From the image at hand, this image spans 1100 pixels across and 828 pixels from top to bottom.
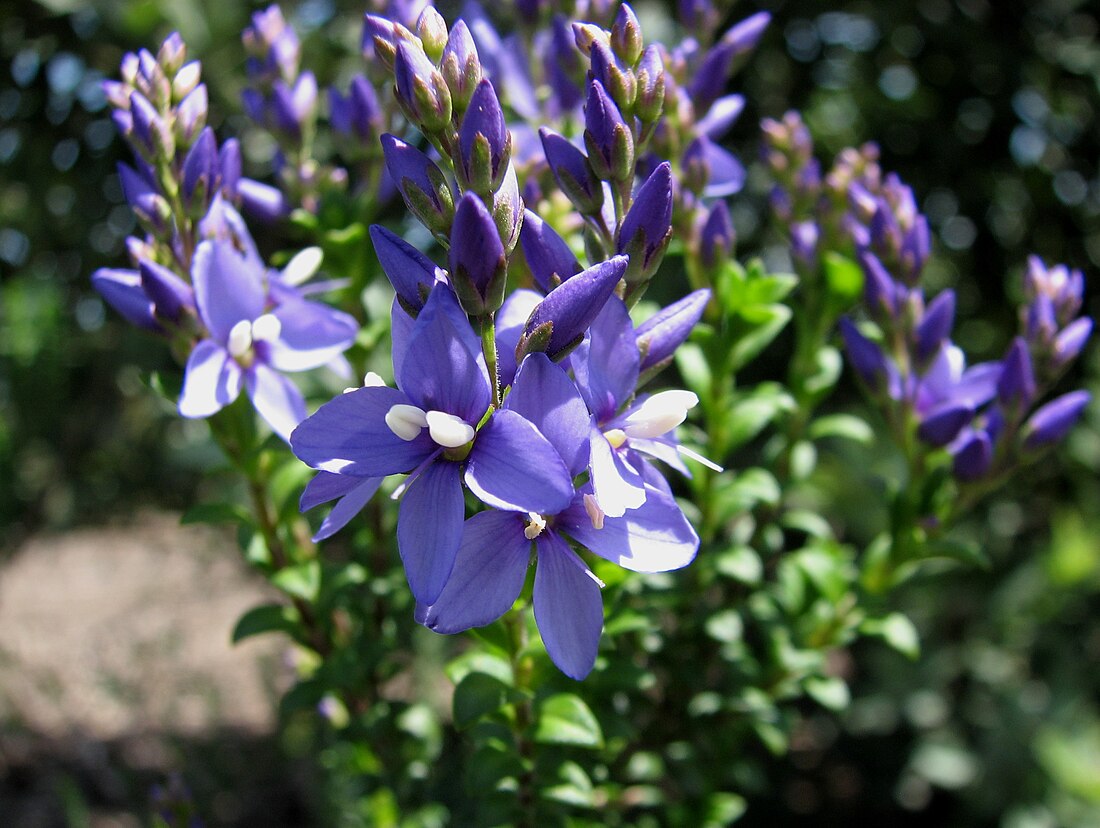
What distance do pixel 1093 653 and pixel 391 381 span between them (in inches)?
80.6

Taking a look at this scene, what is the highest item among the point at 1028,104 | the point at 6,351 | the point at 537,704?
the point at 537,704

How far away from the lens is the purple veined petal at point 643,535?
2.37 feet

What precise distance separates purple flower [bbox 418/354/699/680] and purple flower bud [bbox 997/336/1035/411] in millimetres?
570

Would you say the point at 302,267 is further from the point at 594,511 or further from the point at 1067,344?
the point at 1067,344

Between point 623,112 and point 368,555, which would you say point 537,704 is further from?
point 623,112

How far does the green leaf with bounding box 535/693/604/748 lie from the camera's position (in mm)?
903

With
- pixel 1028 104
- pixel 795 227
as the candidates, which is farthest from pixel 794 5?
pixel 795 227

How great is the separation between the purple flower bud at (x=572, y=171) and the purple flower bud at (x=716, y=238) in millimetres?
322

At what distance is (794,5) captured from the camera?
6.92ft

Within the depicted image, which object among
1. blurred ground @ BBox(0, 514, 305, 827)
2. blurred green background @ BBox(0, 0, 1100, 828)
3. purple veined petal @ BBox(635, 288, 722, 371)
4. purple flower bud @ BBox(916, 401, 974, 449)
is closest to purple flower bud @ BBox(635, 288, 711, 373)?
purple veined petal @ BBox(635, 288, 722, 371)

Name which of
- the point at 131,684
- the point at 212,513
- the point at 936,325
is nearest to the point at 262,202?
the point at 212,513

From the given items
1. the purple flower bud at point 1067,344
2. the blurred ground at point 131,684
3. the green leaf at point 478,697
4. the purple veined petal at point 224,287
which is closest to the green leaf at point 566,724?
→ the green leaf at point 478,697

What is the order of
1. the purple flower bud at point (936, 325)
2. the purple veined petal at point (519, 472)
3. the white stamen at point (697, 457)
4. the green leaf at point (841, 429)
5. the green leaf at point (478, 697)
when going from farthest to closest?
the green leaf at point (841, 429) → the purple flower bud at point (936, 325) → the green leaf at point (478, 697) → the white stamen at point (697, 457) → the purple veined petal at point (519, 472)

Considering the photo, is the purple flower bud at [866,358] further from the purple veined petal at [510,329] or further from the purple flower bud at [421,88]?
the purple flower bud at [421,88]
